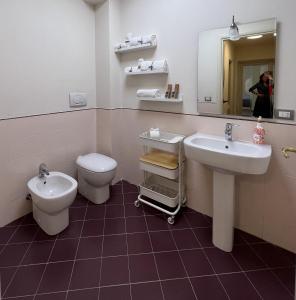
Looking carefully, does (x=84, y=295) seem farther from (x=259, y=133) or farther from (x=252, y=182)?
(x=259, y=133)

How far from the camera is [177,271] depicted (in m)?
1.63

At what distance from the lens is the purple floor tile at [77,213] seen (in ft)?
7.45

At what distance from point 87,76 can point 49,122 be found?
2.34 ft

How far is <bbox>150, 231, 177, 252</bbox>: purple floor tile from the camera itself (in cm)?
186

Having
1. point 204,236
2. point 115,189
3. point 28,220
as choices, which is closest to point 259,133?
point 204,236

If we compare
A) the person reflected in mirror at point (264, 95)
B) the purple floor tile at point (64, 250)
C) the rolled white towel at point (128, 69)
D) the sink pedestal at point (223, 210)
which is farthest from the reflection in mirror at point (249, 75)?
the purple floor tile at point (64, 250)

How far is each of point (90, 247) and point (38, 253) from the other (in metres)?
0.39

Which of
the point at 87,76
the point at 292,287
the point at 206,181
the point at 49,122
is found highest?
the point at 87,76

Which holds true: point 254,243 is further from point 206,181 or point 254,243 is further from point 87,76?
point 87,76

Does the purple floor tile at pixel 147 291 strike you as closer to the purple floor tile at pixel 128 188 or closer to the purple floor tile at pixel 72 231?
the purple floor tile at pixel 72 231

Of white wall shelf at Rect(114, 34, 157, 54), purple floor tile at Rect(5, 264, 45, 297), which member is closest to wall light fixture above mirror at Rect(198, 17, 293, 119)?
white wall shelf at Rect(114, 34, 157, 54)

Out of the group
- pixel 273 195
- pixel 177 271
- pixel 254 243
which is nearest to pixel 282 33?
pixel 273 195

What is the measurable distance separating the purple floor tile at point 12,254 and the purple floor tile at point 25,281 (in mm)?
110

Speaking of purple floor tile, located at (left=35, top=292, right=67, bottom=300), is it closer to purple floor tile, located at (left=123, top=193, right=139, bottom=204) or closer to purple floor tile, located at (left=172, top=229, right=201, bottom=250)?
purple floor tile, located at (left=172, top=229, right=201, bottom=250)
